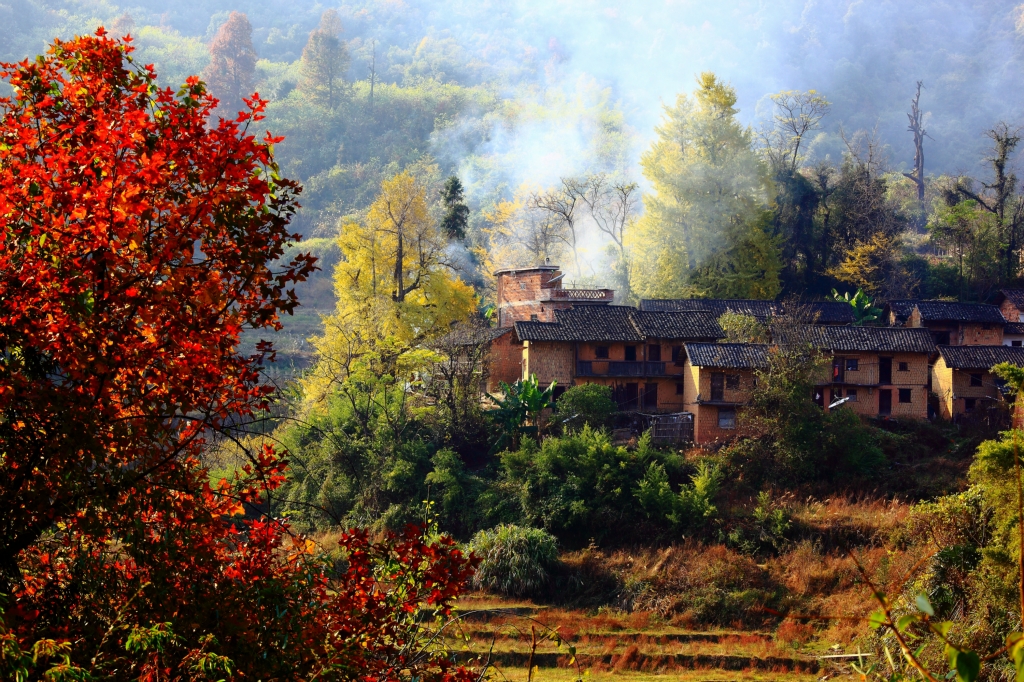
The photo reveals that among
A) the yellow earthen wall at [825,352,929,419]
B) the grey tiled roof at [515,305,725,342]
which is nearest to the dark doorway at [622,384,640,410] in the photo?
the grey tiled roof at [515,305,725,342]

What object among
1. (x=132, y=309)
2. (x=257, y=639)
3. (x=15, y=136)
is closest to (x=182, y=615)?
(x=257, y=639)

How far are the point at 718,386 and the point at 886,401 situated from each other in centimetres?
704

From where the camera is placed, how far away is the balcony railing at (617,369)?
3631 cm

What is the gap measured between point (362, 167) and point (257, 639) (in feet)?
286

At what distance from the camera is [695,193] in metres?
47.8

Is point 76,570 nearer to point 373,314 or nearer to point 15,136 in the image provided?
point 15,136

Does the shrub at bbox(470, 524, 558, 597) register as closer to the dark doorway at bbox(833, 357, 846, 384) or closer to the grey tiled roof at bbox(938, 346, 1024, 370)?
the dark doorway at bbox(833, 357, 846, 384)

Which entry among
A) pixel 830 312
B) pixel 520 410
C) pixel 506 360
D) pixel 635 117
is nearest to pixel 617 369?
pixel 520 410

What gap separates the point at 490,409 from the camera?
3650 centimetres

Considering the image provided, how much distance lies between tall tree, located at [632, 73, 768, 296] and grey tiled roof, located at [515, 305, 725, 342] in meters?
8.60

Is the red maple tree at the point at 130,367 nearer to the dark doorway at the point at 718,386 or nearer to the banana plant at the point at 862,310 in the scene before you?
the dark doorway at the point at 718,386

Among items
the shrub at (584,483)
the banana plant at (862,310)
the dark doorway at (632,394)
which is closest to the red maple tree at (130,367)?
the shrub at (584,483)

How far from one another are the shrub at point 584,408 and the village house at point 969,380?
12.3 m

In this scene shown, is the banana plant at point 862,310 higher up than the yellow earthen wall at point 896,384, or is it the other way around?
the banana plant at point 862,310
